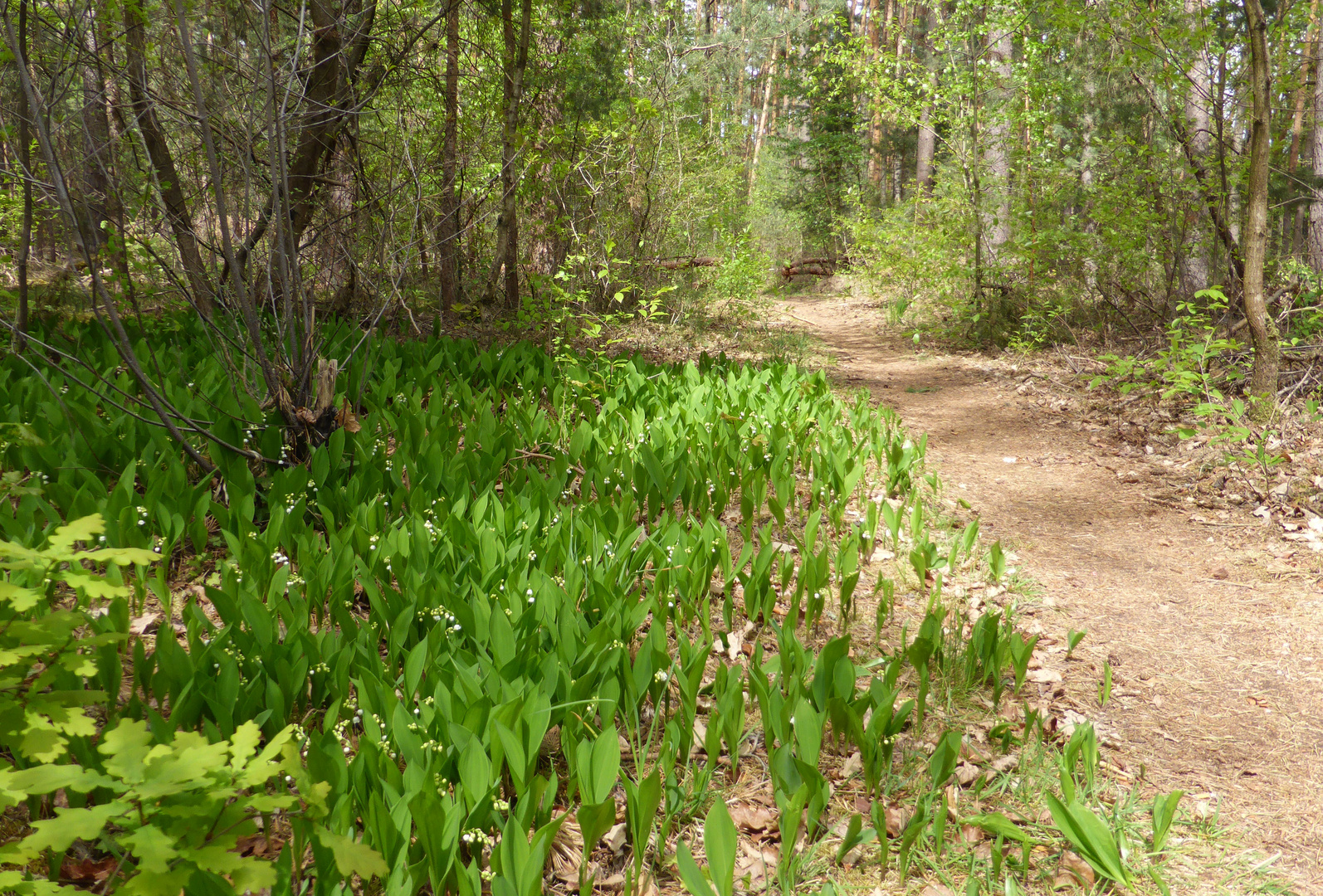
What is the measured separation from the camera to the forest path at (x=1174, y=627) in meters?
2.38

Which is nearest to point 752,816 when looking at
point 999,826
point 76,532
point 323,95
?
point 999,826

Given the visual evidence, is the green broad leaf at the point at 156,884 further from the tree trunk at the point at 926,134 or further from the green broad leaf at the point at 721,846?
the tree trunk at the point at 926,134

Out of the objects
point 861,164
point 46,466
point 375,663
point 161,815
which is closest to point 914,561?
point 375,663

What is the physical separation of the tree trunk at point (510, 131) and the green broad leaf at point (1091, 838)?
6112 mm

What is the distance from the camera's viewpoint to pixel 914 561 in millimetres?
3373

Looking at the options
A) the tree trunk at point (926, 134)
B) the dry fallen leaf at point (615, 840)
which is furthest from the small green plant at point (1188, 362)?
the dry fallen leaf at point (615, 840)

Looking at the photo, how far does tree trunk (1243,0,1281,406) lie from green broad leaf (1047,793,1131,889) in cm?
445

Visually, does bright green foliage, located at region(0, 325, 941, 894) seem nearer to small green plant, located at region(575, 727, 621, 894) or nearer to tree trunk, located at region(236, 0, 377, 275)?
small green plant, located at region(575, 727, 621, 894)

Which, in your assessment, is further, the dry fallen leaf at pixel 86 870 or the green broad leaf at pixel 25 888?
the dry fallen leaf at pixel 86 870

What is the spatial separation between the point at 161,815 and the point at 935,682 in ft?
7.49

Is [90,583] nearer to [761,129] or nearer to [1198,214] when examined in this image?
[1198,214]

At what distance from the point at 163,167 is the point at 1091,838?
24.3ft

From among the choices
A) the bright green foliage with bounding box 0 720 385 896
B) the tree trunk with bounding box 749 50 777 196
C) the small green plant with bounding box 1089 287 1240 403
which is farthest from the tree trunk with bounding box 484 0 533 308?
the tree trunk with bounding box 749 50 777 196

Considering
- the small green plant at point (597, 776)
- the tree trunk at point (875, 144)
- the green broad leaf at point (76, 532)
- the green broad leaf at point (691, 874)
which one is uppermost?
the tree trunk at point (875, 144)
